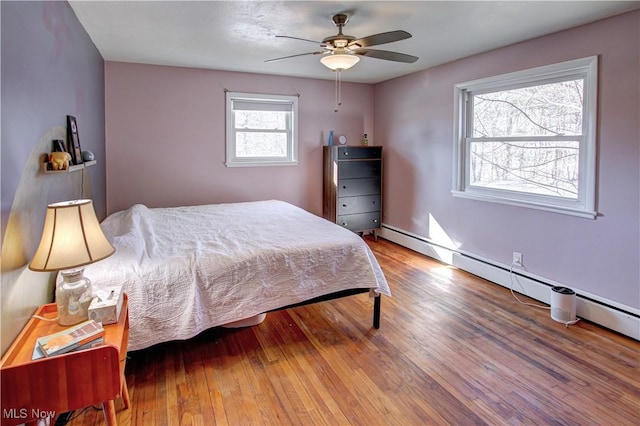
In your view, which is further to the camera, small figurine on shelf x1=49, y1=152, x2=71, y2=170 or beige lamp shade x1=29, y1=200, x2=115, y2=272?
small figurine on shelf x1=49, y1=152, x2=71, y2=170

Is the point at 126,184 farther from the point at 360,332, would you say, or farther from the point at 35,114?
the point at 360,332

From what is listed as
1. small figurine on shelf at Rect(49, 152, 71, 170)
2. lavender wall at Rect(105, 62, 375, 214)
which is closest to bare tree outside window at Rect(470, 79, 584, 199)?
lavender wall at Rect(105, 62, 375, 214)

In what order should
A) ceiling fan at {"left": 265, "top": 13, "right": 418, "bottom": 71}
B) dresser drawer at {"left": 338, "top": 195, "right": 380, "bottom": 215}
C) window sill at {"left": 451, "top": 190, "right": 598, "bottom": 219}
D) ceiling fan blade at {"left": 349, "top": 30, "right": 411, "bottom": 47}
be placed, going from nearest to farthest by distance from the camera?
ceiling fan blade at {"left": 349, "top": 30, "right": 411, "bottom": 47} < ceiling fan at {"left": 265, "top": 13, "right": 418, "bottom": 71} < window sill at {"left": 451, "top": 190, "right": 598, "bottom": 219} < dresser drawer at {"left": 338, "top": 195, "right": 380, "bottom": 215}

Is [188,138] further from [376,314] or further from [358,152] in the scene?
[376,314]

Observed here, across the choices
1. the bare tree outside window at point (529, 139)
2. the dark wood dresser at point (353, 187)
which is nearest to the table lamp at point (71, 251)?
the bare tree outside window at point (529, 139)

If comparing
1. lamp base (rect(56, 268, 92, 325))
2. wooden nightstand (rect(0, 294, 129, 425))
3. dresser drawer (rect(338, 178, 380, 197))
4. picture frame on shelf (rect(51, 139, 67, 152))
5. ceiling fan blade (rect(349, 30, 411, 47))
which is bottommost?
wooden nightstand (rect(0, 294, 129, 425))

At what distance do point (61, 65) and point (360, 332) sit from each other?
8.54ft

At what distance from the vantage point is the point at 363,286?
273 centimetres

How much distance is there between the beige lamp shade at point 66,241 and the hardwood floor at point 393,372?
88 centimetres

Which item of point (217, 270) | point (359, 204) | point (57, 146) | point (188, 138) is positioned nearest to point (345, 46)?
point (217, 270)

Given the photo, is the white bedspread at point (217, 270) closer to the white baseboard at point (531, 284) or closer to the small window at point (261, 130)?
the white baseboard at point (531, 284)

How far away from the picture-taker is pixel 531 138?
11.3 ft

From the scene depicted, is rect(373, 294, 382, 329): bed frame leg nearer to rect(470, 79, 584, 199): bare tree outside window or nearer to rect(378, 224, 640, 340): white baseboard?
rect(378, 224, 640, 340): white baseboard

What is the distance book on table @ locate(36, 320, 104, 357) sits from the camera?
1445mm
